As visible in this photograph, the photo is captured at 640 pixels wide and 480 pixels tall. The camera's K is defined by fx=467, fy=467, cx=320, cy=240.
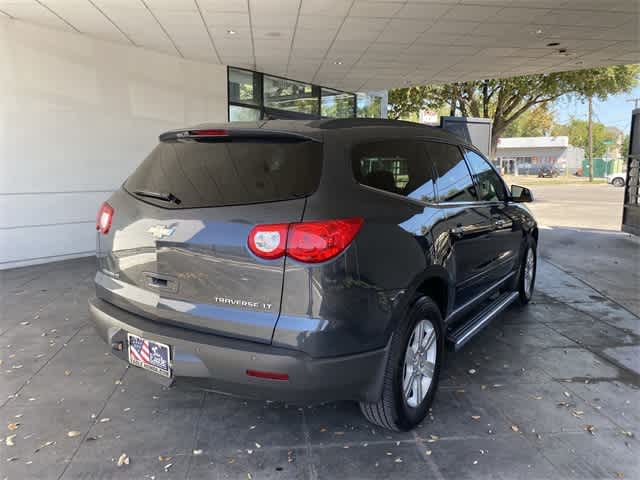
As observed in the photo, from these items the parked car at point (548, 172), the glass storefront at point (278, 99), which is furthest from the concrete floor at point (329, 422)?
A: the parked car at point (548, 172)

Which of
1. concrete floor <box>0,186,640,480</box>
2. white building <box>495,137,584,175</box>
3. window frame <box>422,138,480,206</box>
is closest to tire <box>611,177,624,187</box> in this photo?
white building <box>495,137,584,175</box>

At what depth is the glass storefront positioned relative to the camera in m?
10.4

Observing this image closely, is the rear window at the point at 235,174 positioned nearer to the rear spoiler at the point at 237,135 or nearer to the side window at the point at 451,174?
the rear spoiler at the point at 237,135

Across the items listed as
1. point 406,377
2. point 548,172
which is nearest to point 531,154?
point 548,172

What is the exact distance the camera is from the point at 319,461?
7.90 feet

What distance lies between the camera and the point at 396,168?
8.97ft

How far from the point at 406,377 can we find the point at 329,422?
0.56m

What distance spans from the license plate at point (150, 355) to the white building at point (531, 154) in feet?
209

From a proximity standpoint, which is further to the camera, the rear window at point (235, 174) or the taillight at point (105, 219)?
the taillight at point (105, 219)

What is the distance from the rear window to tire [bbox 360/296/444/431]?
3.07ft

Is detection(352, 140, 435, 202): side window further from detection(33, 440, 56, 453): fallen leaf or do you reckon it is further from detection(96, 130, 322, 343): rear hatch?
detection(33, 440, 56, 453): fallen leaf

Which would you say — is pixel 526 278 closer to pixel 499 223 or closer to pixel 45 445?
pixel 499 223

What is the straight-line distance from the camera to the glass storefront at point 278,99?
1040cm

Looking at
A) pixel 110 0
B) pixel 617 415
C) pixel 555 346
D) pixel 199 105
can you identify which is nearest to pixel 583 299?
pixel 555 346
